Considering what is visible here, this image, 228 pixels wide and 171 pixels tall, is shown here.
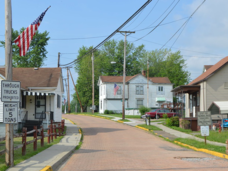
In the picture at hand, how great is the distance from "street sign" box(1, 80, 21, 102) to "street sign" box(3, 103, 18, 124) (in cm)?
16

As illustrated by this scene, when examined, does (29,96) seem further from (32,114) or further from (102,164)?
(102,164)

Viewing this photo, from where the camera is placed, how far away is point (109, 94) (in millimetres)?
64250

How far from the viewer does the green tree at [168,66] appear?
8661cm

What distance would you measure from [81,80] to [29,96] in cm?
5457

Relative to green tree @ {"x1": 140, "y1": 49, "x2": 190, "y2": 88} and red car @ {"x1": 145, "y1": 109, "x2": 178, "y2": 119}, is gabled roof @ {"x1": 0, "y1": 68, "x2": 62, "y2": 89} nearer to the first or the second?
red car @ {"x1": 145, "y1": 109, "x2": 178, "y2": 119}

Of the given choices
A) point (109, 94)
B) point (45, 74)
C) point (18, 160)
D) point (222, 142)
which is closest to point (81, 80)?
point (109, 94)

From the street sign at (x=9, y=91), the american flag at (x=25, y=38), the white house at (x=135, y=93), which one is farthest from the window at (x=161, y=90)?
the street sign at (x=9, y=91)

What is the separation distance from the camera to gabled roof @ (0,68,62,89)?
2909cm

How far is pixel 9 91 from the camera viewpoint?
10461 mm

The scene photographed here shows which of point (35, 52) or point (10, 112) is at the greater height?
point (35, 52)

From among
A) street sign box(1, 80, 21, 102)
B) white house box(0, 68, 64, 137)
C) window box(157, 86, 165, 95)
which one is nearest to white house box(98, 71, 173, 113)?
window box(157, 86, 165, 95)

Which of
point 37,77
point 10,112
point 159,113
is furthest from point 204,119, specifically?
point 159,113

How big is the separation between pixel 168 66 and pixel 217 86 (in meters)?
57.7

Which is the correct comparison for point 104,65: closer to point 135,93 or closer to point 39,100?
point 135,93
